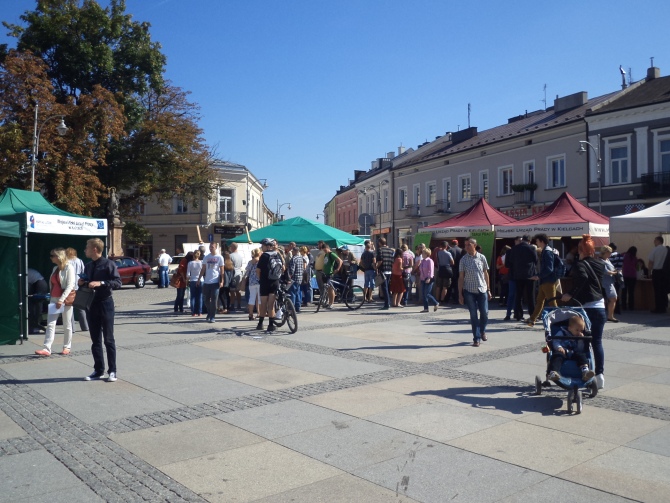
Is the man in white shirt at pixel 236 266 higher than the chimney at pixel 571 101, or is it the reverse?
the chimney at pixel 571 101

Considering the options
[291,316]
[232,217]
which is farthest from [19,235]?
[232,217]

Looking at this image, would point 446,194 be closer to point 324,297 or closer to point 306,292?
point 306,292

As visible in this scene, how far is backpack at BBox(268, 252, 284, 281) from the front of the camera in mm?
12453

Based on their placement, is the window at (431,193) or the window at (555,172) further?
the window at (431,193)

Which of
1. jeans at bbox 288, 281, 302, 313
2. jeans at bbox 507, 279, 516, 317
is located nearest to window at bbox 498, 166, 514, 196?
jeans at bbox 288, 281, 302, 313

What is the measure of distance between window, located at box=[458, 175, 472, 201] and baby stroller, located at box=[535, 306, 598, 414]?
37.2 metres

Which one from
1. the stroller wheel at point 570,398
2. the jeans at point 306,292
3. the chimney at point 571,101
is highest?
the chimney at point 571,101

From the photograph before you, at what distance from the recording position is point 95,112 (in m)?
30.6

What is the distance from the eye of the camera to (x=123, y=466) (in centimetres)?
510

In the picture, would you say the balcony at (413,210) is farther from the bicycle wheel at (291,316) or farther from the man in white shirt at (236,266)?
the bicycle wheel at (291,316)

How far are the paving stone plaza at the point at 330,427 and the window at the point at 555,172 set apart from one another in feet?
87.9

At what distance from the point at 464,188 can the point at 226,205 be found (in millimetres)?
26206

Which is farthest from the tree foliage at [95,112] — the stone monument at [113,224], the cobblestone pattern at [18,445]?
the cobblestone pattern at [18,445]

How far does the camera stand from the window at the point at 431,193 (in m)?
48.1
